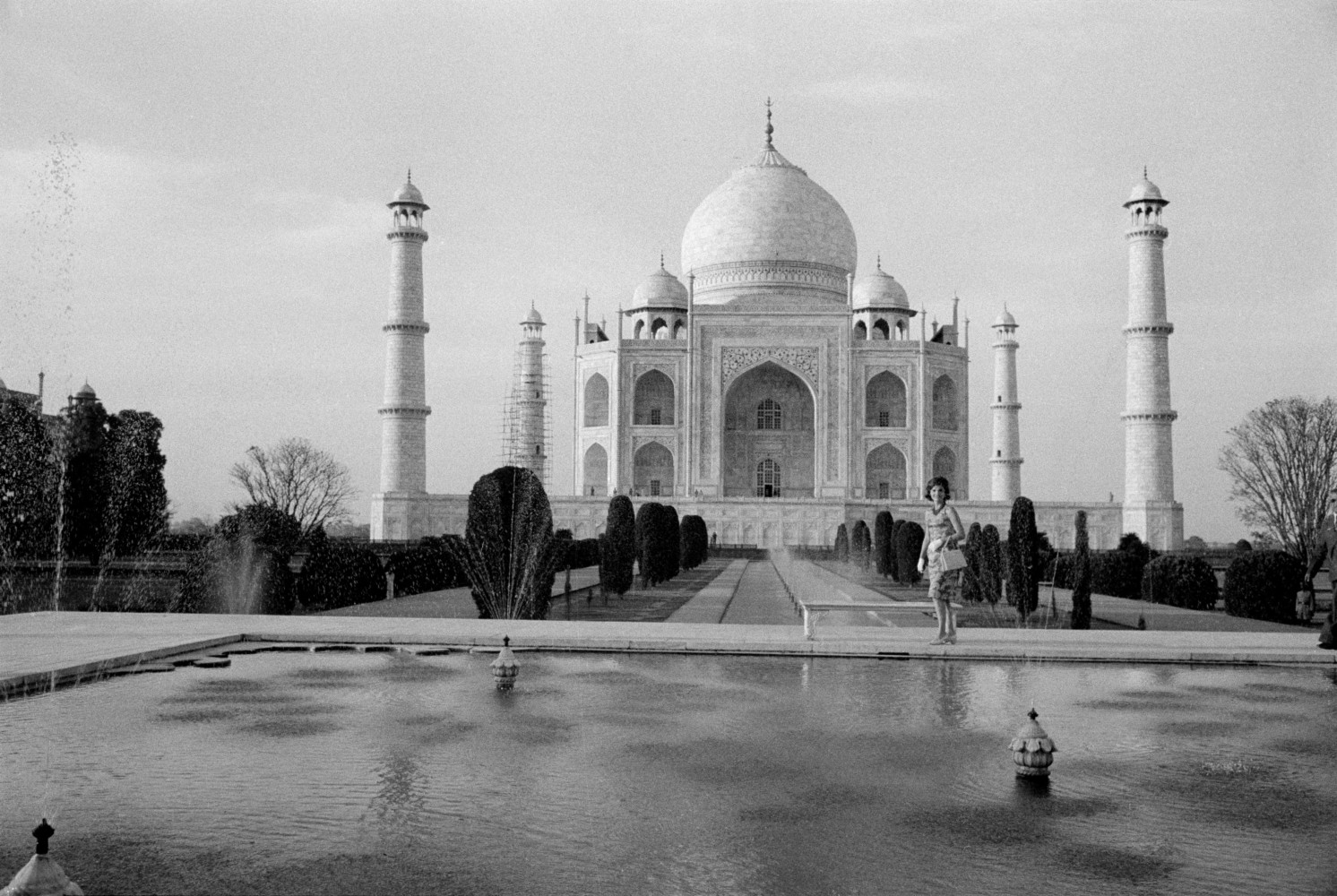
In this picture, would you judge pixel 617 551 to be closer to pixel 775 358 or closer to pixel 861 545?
pixel 861 545

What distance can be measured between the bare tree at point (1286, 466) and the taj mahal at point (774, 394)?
2119 millimetres

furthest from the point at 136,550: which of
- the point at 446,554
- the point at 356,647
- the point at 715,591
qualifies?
the point at 356,647

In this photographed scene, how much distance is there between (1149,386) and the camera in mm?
31531

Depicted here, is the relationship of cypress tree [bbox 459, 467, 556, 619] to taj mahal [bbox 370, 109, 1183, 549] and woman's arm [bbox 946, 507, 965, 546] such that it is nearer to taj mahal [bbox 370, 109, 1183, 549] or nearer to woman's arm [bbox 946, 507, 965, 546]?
woman's arm [bbox 946, 507, 965, 546]

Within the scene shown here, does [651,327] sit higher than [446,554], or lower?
higher

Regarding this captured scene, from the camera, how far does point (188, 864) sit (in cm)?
340

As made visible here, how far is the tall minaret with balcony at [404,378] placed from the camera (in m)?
32.6

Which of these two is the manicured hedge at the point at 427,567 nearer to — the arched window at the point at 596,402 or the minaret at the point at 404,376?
the minaret at the point at 404,376

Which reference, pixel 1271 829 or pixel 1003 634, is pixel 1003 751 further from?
pixel 1003 634

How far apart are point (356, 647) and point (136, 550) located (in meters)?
18.5

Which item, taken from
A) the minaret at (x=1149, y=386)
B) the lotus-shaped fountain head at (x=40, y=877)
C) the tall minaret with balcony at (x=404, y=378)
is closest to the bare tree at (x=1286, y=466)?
the minaret at (x=1149, y=386)

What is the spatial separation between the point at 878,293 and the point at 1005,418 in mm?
6283

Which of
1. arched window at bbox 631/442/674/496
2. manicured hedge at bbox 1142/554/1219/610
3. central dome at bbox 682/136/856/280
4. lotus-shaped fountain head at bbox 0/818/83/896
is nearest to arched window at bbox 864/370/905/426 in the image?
central dome at bbox 682/136/856/280

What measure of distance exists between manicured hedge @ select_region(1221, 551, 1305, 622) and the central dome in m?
29.3
